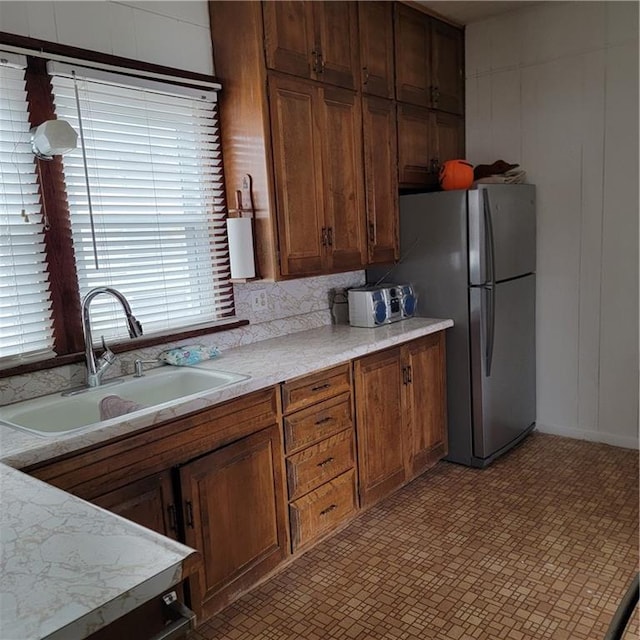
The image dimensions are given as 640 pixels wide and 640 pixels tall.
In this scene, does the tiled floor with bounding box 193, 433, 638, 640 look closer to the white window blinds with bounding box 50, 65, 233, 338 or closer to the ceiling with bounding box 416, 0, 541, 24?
the white window blinds with bounding box 50, 65, 233, 338

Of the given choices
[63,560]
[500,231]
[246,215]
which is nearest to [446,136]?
[500,231]

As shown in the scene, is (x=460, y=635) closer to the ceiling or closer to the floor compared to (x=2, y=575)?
closer to the floor

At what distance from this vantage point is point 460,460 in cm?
349

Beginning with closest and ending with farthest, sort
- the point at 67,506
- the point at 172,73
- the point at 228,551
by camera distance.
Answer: the point at 67,506, the point at 228,551, the point at 172,73

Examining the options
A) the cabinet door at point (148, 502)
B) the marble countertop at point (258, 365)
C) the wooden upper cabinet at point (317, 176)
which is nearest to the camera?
the marble countertop at point (258, 365)

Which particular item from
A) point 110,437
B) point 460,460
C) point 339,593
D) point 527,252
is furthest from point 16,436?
point 527,252

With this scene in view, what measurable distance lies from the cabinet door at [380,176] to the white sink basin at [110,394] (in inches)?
49.6

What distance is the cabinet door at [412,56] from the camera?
11.0ft

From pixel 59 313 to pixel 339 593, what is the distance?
5.04 ft

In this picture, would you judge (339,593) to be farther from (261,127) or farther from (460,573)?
(261,127)

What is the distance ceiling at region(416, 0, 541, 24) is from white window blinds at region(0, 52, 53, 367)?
232 centimetres

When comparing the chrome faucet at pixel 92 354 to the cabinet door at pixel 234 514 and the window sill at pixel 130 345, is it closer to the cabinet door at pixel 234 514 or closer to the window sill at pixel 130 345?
the window sill at pixel 130 345

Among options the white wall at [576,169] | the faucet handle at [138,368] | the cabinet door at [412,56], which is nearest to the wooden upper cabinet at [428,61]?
the cabinet door at [412,56]

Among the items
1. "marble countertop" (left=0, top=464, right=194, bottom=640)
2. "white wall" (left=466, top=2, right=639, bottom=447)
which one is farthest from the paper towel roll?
"white wall" (left=466, top=2, right=639, bottom=447)
